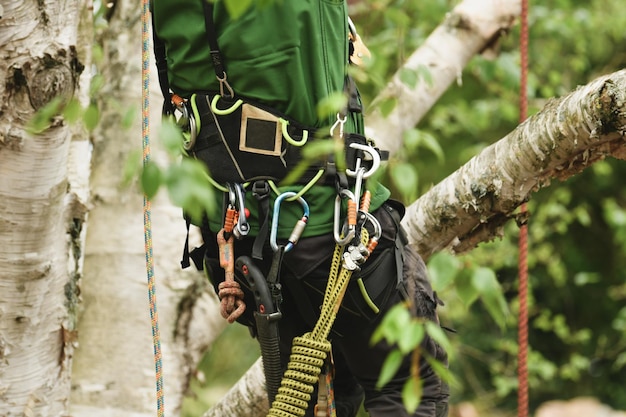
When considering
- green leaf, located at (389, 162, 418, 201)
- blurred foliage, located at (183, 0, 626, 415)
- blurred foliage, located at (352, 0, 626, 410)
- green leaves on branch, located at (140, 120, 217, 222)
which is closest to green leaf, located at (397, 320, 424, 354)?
green leaf, located at (389, 162, 418, 201)

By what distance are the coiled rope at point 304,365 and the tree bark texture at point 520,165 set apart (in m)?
0.64

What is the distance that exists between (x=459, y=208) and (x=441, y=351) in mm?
513

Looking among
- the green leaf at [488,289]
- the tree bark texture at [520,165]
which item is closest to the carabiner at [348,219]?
the green leaf at [488,289]

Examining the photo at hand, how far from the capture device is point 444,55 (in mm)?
3150

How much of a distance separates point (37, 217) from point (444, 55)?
1.78 m

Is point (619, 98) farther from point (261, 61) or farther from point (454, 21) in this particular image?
→ point (454, 21)

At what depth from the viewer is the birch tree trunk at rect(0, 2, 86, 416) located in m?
1.89

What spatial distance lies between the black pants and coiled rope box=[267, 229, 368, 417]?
5 centimetres

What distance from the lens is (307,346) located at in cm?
176

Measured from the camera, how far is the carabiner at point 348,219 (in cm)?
165

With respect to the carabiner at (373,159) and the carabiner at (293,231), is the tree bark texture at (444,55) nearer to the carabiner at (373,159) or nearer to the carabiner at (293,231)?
the carabiner at (373,159)

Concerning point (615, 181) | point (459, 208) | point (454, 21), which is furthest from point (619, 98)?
point (615, 181)

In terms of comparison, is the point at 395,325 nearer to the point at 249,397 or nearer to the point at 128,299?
the point at 249,397

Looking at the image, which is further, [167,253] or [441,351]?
[167,253]
